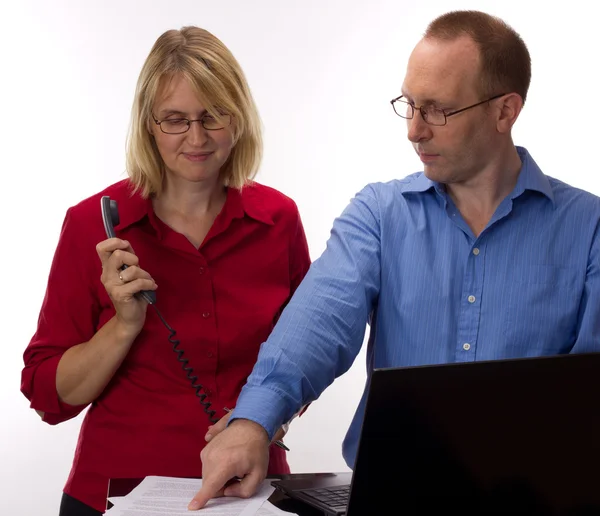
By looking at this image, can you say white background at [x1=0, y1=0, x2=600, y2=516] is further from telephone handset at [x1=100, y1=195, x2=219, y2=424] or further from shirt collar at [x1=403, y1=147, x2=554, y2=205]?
shirt collar at [x1=403, y1=147, x2=554, y2=205]

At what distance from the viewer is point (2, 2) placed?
520 cm

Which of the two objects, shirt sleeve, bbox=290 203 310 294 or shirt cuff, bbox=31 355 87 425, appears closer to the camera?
shirt cuff, bbox=31 355 87 425

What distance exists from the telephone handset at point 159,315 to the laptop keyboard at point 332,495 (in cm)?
55

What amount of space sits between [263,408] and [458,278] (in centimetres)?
64

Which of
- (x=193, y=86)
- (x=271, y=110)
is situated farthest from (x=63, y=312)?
(x=271, y=110)

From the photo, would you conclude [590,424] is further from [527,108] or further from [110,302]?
[527,108]

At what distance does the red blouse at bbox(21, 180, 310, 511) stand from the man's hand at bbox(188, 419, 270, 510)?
578 mm

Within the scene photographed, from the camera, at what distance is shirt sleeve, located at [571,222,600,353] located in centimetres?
201

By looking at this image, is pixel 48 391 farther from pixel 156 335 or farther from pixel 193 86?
pixel 193 86

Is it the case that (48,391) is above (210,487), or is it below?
above

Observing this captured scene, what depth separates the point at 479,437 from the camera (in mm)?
1259

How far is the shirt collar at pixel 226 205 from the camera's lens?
2278 mm

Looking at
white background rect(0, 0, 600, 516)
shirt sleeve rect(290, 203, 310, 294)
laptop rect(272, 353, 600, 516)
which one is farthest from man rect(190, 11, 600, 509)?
white background rect(0, 0, 600, 516)

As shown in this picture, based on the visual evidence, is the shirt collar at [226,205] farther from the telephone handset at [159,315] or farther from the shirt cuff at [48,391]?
the shirt cuff at [48,391]
